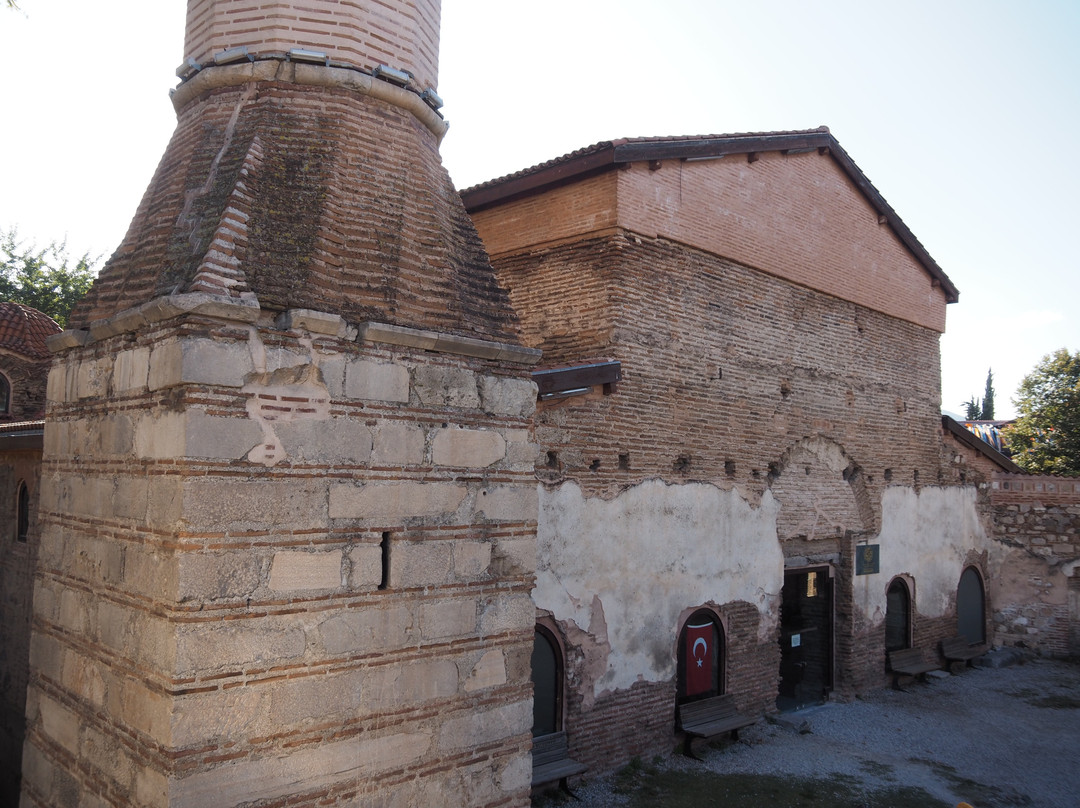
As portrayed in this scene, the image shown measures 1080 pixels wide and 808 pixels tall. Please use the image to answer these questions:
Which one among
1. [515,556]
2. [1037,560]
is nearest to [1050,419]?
[1037,560]

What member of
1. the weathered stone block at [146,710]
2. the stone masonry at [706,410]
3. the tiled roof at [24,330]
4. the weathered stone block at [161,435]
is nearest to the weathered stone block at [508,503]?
the weathered stone block at [161,435]

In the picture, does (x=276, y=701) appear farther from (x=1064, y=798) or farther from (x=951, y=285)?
(x=951, y=285)

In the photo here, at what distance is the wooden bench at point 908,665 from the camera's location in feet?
39.9

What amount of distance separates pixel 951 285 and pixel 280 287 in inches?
515

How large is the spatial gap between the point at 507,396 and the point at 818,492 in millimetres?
7313

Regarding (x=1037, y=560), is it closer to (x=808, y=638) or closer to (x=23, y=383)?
(x=808, y=638)

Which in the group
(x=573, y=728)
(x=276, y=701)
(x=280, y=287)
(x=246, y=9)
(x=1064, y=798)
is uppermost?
(x=246, y=9)

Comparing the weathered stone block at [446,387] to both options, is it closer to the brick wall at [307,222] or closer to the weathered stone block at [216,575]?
the brick wall at [307,222]

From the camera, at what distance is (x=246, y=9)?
17.4 feet


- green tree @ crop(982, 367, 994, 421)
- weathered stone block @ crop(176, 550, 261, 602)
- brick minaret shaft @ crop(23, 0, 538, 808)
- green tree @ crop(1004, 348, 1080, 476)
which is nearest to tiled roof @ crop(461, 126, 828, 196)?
brick minaret shaft @ crop(23, 0, 538, 808)

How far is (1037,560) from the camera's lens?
14.6 m

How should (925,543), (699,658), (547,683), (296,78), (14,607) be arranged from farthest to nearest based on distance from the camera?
1. (925,543)
2. (699,658)
3. (14,607)
4. (547,683)
5. (296,78)

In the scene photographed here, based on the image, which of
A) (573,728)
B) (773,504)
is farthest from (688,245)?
(573,728)

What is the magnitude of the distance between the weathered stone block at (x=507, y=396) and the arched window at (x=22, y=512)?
5918 mm
